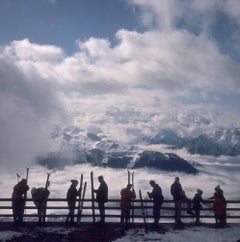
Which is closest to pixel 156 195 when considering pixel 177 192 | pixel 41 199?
pixel 177 192

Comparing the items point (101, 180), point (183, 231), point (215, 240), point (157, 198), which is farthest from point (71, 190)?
point (215, 240)

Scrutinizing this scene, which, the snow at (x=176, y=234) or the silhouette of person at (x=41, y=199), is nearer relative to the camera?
the snow at (x=176, y=234)

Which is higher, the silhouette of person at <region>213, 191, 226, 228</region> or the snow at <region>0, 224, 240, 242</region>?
the silhouette of person at <region>213, 191, 226, 228</region>

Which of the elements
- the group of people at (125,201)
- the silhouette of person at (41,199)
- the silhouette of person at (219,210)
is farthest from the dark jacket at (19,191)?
the silhouette of person at (219,210)

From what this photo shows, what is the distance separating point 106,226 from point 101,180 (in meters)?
2.71

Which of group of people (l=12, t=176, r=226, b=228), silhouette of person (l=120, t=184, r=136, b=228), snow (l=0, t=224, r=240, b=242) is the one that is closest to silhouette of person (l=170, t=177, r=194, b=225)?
group of people (l=12, t=176, r=226, b=228)

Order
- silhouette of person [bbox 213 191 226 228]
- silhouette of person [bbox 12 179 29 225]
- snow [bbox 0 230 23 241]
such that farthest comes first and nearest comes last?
silhouette of person [bbox 12 179 29 225] < silhouette of person [bbox 213 191 226 228] < snow [bbox 0 230 23 241]

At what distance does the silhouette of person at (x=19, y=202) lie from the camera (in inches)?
840

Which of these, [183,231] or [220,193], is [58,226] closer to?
[183,231]

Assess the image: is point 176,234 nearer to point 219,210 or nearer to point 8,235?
point 219,210

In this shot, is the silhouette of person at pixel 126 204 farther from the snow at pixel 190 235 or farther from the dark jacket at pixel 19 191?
the dark jacket at pixel 19 191

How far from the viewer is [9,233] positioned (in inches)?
743

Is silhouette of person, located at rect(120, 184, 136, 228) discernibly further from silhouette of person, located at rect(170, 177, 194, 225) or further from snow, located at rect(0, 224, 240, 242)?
silhouette of person, located at rect(170, 177, 194, 225)

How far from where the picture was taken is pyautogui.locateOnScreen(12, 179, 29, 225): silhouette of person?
2133cm
